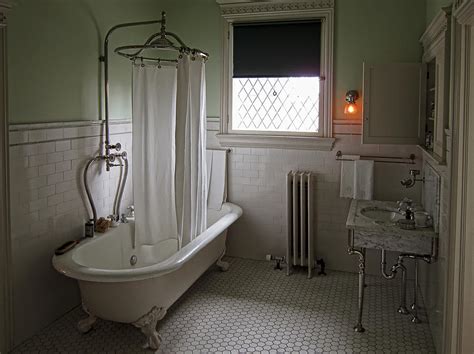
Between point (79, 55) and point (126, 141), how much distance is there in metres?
0.99

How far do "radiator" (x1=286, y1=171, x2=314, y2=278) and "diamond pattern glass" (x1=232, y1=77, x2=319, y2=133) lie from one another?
50 cm

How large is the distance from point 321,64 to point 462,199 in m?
2.32

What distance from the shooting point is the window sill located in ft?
14.9

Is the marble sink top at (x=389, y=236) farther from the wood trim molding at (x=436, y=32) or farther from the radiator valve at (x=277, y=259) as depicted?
the radiator valve at (x=277, y=259)

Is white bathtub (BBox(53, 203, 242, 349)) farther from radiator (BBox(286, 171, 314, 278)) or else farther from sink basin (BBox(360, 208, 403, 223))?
sink basin (BBox(360, 208, 403, 223))

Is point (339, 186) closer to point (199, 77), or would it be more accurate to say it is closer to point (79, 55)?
point (199, 77)

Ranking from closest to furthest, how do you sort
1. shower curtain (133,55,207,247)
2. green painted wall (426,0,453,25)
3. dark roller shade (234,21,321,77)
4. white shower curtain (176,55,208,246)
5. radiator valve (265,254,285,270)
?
green painted wall (426,0,453,25)
white shower curtain (176,55,208,246)
shower curtain (133,55,207,247)
dark roller shade (234,21,321,77)
radiator valve (265,254,285,270)

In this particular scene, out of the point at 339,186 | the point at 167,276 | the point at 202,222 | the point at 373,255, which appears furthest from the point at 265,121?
the point at 167,276

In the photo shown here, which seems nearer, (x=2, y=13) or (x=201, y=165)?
(x=2, y=13)

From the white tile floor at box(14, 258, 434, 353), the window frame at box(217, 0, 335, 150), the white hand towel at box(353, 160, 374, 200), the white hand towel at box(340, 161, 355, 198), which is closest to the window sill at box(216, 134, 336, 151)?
the window frame at box(217, 0, 335, 150)

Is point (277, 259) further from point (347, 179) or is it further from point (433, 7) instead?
point (433, 7)

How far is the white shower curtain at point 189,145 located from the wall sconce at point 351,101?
4.47 feet

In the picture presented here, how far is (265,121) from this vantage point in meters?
4.81

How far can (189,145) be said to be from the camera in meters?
3.74
